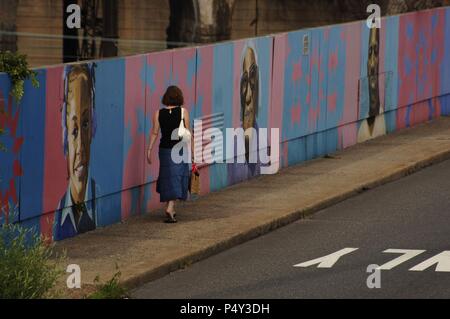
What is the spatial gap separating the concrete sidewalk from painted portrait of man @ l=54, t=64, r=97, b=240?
0.21 meters

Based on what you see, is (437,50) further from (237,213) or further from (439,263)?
(439,263)

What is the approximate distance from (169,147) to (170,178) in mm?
377

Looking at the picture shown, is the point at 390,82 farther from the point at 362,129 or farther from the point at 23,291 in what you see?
the point at 23,291

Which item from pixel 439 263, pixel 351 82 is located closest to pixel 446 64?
pixel 351 82

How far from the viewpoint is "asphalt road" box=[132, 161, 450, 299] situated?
15.5 m

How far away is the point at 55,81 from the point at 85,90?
743mm

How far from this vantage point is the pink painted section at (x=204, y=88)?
2144 cm

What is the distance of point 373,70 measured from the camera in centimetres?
2823

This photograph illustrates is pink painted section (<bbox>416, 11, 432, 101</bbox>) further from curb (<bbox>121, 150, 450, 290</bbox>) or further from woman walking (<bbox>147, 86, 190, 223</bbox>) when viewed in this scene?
woman walking (<bbox>147, 86, 190, 223</bbox>)

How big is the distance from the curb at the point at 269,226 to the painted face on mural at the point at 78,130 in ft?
5.87

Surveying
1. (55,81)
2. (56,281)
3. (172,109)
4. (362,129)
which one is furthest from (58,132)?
(362,129)

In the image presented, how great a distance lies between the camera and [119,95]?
755 inches

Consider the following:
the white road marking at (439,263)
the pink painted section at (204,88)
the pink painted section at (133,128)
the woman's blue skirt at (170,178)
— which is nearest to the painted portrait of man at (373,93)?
the pink painted section at (204,88)

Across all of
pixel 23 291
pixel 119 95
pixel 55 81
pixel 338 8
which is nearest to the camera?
pixel 23 291
